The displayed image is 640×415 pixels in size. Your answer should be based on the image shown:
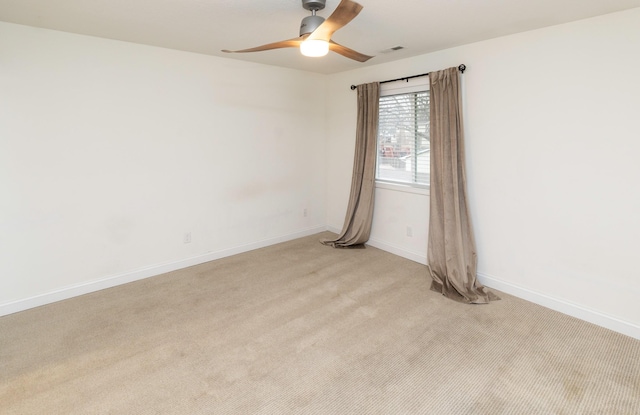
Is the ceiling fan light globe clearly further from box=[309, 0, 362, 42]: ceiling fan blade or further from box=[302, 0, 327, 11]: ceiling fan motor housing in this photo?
box=[302, 0, 327, 11]: ceiling fan motor housing

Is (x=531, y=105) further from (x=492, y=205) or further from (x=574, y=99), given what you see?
(x=492, y=205)

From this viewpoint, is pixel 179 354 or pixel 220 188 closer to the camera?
pixel 179 354

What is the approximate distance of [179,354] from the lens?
2.20 metres

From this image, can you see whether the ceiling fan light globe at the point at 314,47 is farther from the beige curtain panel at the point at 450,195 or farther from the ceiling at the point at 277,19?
the beige curtain panel at the point at 450,195

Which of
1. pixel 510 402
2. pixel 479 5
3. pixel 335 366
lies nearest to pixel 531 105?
pixel 479 5

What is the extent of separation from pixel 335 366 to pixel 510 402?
1.01 metres

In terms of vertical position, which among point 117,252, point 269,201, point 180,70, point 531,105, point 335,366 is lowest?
point 335,366

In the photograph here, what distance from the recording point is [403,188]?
12.8 ft

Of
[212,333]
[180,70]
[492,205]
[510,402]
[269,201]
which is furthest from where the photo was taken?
[269,201]

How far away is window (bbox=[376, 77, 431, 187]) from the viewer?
3.64 metres

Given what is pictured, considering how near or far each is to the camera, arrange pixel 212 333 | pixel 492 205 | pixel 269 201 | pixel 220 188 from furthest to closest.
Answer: pixel 269 201 < pixel 220 188 < pixel 492 205 < pixel 212 333

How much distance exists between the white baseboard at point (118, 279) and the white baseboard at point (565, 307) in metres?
2.73

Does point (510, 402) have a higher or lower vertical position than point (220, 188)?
lower

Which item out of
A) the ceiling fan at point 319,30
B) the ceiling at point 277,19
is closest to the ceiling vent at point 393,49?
the ceiling at point 277,19
